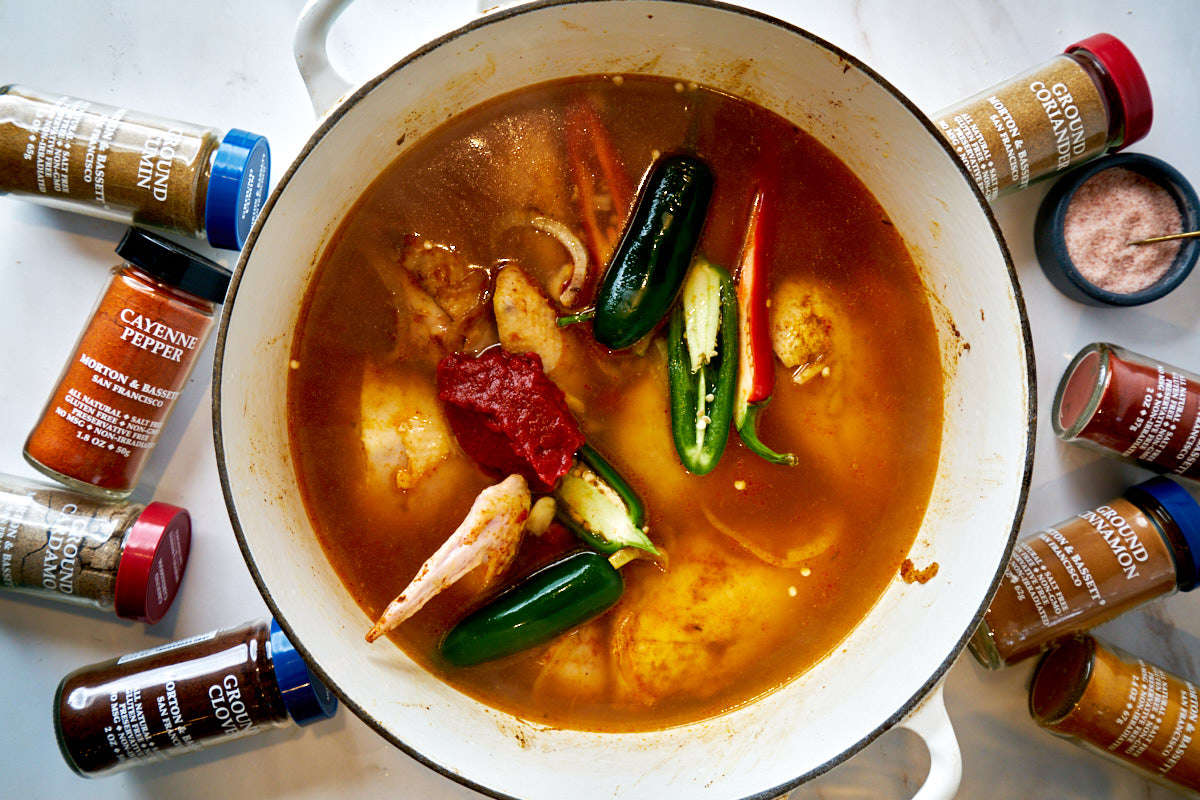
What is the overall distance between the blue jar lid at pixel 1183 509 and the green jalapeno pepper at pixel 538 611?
108 cm

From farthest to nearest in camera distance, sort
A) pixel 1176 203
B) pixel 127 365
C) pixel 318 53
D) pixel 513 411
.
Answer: pixel 1176 203, pixel 127 365, pixel 513 411, pixel 318 53

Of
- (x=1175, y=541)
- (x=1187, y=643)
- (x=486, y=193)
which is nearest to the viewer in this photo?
(x=486, y=193)

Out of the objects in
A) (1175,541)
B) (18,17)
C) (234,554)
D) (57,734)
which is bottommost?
(57,734)

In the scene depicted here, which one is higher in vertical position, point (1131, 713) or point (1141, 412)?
point (1141, 412)

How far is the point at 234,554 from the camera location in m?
1.78

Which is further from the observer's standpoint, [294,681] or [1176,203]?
[1176,203]

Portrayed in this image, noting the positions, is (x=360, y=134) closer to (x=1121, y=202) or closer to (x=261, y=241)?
(x=261, y=241)

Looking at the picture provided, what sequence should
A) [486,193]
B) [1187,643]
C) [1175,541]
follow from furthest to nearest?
1. [1187,643]
2. [1175,541]
3. [486,193]

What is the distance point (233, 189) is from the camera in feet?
5.19

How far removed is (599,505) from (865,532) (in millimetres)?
523

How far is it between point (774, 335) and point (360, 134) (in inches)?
32.3

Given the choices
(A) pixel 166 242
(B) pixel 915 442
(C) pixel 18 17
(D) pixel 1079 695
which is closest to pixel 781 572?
(B) pixel 915 442

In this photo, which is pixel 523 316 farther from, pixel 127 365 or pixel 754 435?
pixel 127 365

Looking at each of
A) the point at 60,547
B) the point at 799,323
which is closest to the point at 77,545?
the point at 60,547
